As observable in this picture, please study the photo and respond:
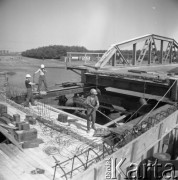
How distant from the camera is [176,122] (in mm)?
9117

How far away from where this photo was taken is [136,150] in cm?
605

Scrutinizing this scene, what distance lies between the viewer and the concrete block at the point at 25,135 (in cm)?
773

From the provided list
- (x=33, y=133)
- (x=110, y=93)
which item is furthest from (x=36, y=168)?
(x=110, y=93)

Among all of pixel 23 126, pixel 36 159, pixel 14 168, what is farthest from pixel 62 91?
pixel 14 168

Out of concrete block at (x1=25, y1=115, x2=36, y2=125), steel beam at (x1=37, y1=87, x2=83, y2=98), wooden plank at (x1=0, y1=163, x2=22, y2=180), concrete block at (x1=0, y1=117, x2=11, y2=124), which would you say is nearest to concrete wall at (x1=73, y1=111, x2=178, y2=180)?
wooden plank at (x1=0, y1=163, x2=22, y2=180)

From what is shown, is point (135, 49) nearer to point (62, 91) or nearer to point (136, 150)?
point (62, 91)

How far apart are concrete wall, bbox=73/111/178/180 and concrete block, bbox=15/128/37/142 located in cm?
372

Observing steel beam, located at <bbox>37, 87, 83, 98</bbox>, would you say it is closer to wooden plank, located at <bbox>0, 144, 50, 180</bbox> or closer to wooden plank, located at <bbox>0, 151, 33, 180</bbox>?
wooden plank, located at <bbox>0, 144, 50, 180</bbox>

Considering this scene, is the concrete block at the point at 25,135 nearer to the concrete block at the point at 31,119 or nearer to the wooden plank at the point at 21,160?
the wooden plank at the point at 21,160

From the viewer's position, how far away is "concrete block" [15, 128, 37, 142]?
25.4ft

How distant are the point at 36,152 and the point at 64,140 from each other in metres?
1.26

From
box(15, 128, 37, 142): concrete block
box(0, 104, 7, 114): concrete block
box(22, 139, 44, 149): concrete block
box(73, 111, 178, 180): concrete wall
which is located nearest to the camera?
box(73, 111, 178, 180): concrete wall

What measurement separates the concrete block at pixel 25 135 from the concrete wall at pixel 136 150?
372 centimetres
